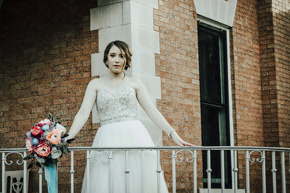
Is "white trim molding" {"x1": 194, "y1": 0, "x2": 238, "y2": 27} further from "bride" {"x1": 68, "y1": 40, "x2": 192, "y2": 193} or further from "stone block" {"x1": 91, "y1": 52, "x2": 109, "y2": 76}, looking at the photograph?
"bride" {"x1": 68, "y1": 40, "x2": 192, "y2": 193}

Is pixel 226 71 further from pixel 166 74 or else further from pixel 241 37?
pixel 166 74

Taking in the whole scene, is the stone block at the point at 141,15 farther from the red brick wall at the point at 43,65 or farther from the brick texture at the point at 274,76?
the brick texture at the point at 274,76

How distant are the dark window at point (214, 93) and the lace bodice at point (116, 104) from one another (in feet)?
9.90

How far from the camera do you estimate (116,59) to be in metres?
5.93

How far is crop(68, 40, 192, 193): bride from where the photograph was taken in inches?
226

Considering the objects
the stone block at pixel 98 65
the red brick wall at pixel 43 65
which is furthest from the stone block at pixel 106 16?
the stone block at pixel 98 65

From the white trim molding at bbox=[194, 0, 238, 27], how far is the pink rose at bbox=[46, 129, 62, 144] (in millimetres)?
3926

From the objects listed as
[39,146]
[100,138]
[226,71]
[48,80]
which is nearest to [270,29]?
[226,71]

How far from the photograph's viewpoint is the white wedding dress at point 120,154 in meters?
5.72

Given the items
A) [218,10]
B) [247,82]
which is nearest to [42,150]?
[218,10]

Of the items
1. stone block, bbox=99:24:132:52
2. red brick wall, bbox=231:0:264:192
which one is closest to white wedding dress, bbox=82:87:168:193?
stone block, bbox=99:24:132:52

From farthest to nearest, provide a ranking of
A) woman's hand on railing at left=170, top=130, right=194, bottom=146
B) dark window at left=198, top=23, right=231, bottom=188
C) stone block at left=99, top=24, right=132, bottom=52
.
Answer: dark window at left=198, top=23, right=231, bottom=188, stone block at left=99, top=24, right=132, bottom=52, woman's hand on railing at left=170, top=130, right=194, bottom=146

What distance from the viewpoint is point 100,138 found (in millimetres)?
5938

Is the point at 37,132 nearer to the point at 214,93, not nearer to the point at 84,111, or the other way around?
the point at 84,111
